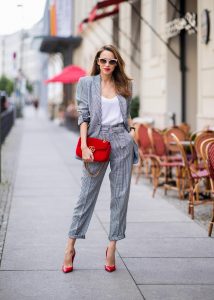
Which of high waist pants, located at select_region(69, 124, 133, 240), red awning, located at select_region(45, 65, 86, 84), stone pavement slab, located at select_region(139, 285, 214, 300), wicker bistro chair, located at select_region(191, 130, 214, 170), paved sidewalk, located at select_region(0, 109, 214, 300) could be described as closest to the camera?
stone pavement slab, located at select_region(139, 285, 214, 300)

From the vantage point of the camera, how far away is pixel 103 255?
6188mm

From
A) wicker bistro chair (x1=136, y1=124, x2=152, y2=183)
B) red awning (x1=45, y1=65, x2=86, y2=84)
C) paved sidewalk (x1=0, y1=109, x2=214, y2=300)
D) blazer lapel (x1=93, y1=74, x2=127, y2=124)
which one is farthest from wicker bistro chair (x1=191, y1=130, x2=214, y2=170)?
red awning (x1=45, y1=65, x2=86, y2=84)

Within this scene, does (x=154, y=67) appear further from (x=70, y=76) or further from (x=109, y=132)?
(x=109, y=132)

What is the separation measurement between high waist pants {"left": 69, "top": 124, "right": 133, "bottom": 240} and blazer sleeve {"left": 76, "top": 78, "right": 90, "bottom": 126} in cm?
17

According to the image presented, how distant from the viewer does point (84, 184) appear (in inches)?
219

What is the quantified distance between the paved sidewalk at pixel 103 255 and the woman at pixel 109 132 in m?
0.30

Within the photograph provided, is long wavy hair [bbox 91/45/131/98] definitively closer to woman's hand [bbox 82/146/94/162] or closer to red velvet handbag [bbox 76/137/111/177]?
red velvet handbag [bbox 76/137/111/177]

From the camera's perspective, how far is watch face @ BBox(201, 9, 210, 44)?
1214 centimetres

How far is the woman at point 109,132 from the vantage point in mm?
5430

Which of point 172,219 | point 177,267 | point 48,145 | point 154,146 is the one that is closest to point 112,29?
point 48,145

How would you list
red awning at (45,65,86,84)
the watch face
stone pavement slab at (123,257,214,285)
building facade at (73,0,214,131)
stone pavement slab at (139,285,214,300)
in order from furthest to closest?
red awning at (45,65,86,84)
building facade at (73,0,214,131)
the watch face
stone pavement slab at (123,257,214,285)
stone pavement slab at (139,285,214,300)

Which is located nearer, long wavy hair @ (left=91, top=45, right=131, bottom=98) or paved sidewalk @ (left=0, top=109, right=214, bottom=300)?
paved sidewalk @ (left=0, top=109, right=214, bottom=300)

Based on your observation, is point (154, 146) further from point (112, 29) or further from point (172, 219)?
point (112, 29)

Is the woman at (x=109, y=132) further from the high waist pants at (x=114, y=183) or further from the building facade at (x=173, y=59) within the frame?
the building facade at (x=173, y=59)
